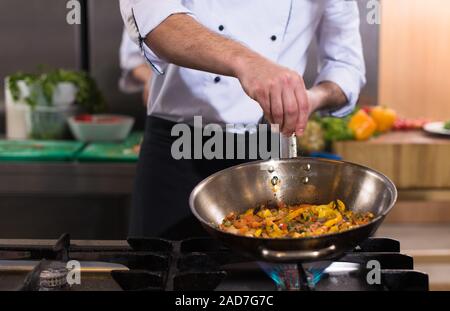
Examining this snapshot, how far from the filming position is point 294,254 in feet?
3.69

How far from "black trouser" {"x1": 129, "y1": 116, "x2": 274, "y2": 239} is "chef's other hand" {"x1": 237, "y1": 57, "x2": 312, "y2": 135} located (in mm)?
582

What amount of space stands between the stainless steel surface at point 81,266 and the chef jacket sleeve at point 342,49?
783 millimetres

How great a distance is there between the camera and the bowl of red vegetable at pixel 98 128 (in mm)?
3047

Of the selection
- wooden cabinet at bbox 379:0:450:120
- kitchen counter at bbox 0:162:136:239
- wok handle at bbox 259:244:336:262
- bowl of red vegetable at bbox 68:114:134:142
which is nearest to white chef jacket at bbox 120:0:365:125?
wok handle at bbox 259:244:336:262

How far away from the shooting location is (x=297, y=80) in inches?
51.3

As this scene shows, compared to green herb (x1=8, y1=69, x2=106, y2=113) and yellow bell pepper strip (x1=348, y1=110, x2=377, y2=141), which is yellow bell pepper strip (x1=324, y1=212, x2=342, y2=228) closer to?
yellow bell pepper strip (x1=348, y1=110, x2=377, y2=141)

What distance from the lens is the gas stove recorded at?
4.00 ft

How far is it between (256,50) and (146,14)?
394 millimetres

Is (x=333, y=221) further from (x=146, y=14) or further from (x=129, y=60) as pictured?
(x=129, y=60)

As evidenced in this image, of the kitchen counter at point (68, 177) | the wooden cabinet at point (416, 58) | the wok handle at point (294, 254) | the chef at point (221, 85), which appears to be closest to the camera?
the wok handle at point (294, 254)

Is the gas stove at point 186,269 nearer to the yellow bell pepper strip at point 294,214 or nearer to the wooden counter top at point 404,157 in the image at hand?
the yellow bell pepper strip at point 294,214

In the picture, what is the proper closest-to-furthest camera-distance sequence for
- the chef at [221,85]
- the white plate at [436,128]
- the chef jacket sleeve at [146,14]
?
the chef jacket sleeve at [146,14]
the chef at [221,85]
the white plate at [436,128]

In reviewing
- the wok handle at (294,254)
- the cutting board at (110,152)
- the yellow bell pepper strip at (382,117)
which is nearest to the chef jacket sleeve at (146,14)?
the wok handle at (294,254)

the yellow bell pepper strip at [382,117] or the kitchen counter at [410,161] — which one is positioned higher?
the yellow bell pepper strip at [382,117]
